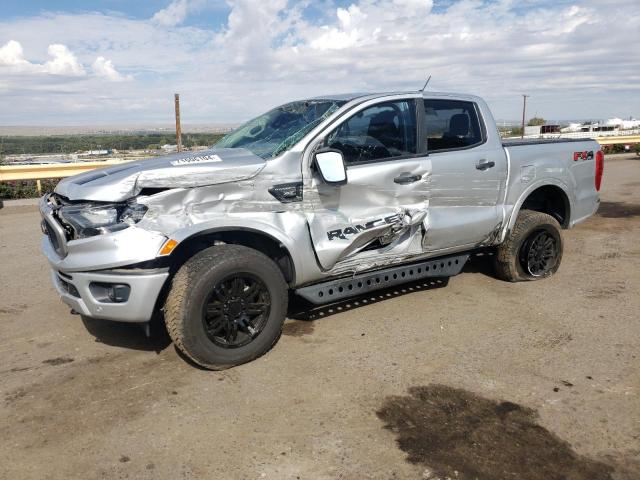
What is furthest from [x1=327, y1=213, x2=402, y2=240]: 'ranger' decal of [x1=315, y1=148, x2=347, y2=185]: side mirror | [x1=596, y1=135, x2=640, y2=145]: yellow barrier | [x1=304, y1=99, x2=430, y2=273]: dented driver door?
[x1=596, y1=135, x2=640, y2=145]: yellow barrier

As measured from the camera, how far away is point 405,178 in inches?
177

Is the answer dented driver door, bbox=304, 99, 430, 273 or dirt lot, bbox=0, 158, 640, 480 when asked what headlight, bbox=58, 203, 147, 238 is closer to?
dirt lot, bbox=0, 158, 640, 480

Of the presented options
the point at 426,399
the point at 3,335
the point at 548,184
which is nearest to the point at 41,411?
the point at 3,335

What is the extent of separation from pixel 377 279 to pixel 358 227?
56 centimetres

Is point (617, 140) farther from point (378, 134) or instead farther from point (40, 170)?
point (378, 134)

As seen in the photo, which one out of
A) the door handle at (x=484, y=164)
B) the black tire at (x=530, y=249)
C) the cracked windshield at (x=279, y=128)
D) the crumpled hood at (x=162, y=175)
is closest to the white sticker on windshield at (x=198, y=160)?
the crumpled hood at (x=162, y=175)

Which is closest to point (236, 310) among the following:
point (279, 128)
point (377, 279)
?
point (377, 279)

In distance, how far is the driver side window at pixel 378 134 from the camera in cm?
430

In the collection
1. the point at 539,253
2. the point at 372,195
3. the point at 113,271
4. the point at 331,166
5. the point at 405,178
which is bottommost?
the point at 539,253

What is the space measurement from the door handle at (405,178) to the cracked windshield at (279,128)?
2.44ft

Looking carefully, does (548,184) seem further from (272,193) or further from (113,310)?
(113,310)

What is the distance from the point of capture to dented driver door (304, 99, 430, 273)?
4.14 metres

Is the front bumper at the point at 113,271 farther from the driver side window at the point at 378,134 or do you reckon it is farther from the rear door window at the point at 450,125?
the rear door window at the point at 450,125

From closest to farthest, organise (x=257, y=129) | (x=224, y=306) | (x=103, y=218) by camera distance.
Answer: (x=103, y=218) < (x=224, y=306) < (x=257, y=129)
